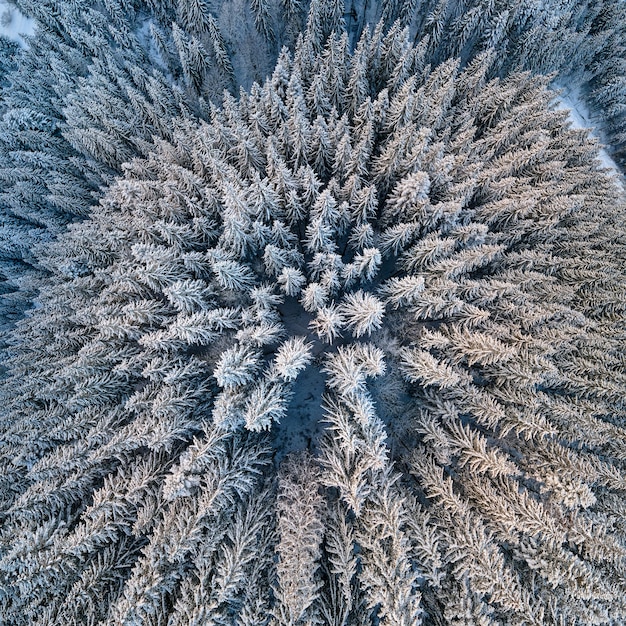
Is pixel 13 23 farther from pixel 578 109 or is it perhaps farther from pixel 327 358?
pixel 578 109

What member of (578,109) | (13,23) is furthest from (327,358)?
(13,23)

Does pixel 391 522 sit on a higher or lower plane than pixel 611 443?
higher

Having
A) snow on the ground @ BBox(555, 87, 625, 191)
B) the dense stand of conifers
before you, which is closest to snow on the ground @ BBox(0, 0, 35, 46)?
the dense stand of conifers

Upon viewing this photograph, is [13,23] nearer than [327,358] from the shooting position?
No

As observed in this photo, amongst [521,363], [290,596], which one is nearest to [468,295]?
[521,363]

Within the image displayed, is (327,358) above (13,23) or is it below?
below

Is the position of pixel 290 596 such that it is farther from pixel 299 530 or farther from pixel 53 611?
pixel 53 611
